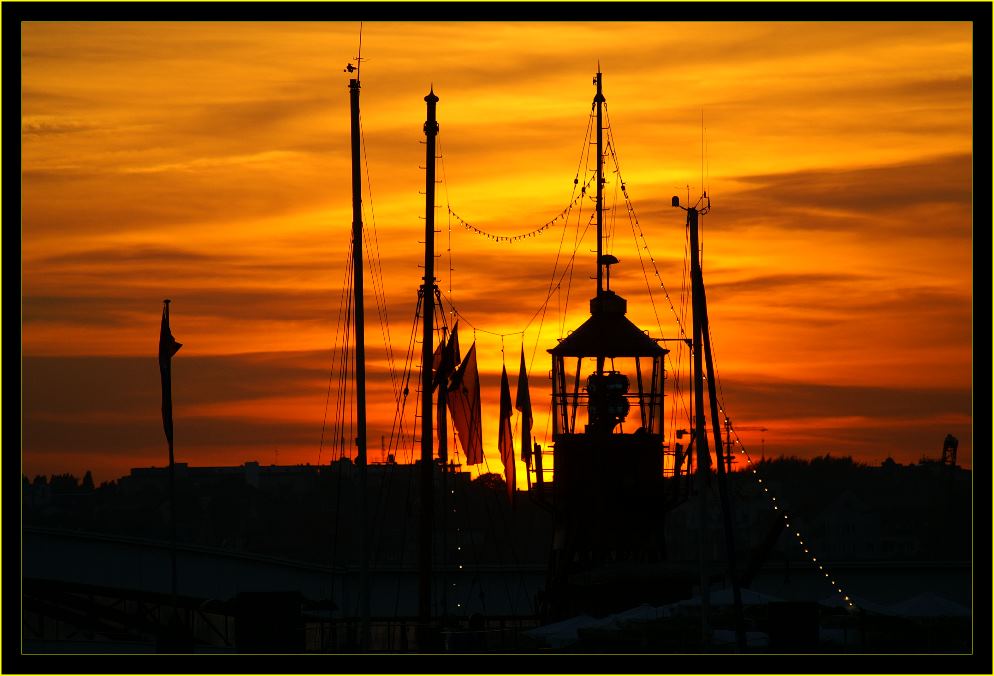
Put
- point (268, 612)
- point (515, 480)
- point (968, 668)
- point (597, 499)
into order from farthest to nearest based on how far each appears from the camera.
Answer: point (515, 480) → point (597, 499) → point (268, 612) → point (968, 668)

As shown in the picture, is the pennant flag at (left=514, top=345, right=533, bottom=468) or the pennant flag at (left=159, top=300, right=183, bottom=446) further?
the pennant flag at (left=514, top=345, right=533, bottom=468)

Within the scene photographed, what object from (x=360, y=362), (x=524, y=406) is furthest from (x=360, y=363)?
(x=524, y=406)

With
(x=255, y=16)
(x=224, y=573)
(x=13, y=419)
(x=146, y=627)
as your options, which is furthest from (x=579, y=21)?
(x=224, y=573)

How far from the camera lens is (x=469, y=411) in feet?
255

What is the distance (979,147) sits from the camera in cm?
5409

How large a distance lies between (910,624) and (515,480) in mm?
14477

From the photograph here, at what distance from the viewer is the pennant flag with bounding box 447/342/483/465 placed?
254 ft

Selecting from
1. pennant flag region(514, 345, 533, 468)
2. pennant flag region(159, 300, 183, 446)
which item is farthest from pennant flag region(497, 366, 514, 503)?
pennant flag region(159, 300, 183, 446)

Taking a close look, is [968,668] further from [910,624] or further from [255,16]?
[255,16]

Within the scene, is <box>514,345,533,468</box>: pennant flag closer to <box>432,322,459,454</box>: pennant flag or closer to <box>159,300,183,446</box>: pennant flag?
<box>432,322,459,454</box>: pennant flag

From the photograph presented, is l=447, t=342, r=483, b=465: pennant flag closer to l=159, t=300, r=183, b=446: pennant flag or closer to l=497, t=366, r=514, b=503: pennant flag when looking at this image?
l=497, t=366, r=514, b=503: pennant flag

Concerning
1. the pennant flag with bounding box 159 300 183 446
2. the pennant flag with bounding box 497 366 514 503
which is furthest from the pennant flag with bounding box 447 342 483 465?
the pennant flag with bounding box 159 300 183 446

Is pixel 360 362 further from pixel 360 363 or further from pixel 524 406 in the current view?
pixel 524 406

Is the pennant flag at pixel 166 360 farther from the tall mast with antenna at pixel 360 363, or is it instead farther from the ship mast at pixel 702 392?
the ship mast at pixel 702 392
